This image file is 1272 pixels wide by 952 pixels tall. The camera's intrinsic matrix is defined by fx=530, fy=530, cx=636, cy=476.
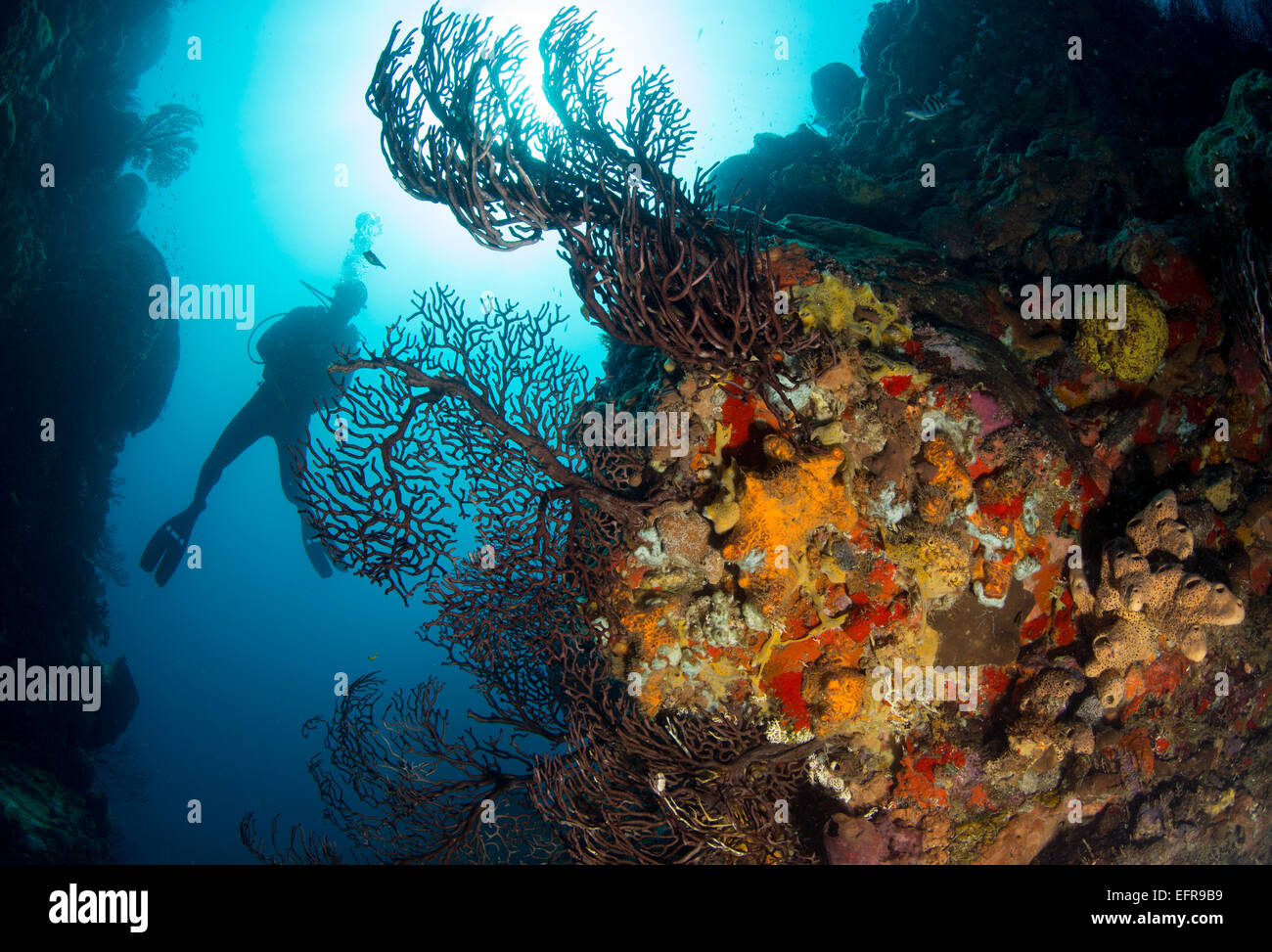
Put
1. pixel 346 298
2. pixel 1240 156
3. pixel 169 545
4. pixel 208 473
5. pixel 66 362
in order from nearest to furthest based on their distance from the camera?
pixel 1240 156
pixel 66 362
pixel 346 298
pixel 169 545
pixel 208 473

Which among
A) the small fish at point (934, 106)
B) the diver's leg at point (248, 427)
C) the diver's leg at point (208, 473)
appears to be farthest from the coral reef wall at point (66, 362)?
the small fish at point (934, 106)

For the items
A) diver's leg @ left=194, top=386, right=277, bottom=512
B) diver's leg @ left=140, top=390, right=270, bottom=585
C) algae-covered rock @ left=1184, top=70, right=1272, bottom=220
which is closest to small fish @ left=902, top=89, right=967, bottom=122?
algae-covered rock @ left=1184, top=70, right=1272, bottom=220

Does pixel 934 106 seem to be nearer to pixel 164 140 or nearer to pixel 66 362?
pixel 66 362

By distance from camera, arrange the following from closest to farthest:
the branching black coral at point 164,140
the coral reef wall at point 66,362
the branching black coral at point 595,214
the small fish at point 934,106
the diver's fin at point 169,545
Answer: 1. the branching black coral at point 595,214
2. the small fish at point 934,106
3. the coral reef wall at point 66,362
4. the diver's fin at point 169,545
5. the branching black coral at point 164,140

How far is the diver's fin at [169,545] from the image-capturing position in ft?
47.5

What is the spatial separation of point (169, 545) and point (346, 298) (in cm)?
862

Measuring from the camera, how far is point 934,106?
7.68m

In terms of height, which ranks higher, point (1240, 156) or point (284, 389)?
point (284, 389)

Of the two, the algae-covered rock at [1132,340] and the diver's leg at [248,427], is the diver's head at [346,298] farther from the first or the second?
the algae-covered rock at [1132,340]

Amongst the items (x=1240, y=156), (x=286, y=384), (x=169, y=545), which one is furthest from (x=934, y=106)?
(x=169, y=545)

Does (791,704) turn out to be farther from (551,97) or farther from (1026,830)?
(551,97)

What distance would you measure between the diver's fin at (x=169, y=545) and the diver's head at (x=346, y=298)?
6872 mm

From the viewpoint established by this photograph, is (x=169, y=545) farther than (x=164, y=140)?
No

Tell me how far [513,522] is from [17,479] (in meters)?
16.2
